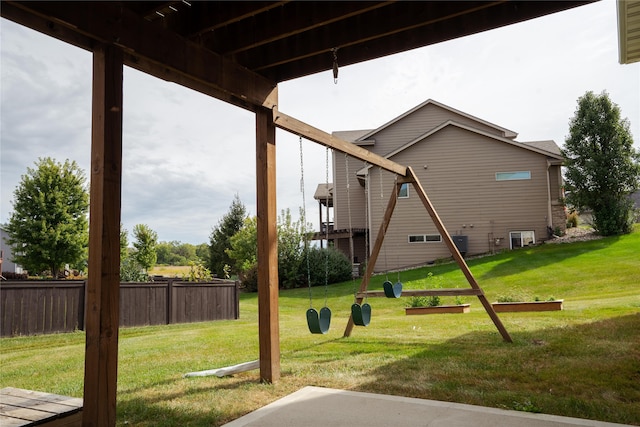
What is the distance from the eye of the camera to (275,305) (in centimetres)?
486

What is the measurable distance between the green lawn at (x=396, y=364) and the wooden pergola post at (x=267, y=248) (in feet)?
0.97

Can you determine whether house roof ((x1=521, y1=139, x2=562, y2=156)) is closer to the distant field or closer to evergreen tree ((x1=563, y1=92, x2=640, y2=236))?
evergreen tree ((x1=563, y1=92, x2=640, y2=236))

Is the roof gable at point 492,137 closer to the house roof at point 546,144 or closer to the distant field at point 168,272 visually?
the house roof at point 546,144

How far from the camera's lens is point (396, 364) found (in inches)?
220

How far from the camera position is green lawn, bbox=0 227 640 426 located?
4.06 meters

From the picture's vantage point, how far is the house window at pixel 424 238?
73.4ft

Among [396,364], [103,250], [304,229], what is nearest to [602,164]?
[304,229]

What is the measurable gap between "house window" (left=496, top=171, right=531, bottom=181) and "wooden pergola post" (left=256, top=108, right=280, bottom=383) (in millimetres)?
19161

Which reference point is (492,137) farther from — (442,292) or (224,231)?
(224,231)

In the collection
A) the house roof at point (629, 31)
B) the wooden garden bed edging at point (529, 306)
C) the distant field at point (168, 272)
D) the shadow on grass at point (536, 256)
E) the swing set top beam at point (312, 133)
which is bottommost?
the wooden garden bed edging at point (529, 306)

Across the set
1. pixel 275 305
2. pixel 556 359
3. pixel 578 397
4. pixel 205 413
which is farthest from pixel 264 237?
pixel 556 359

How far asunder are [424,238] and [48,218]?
1721 centimetres

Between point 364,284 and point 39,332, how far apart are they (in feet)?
24.4

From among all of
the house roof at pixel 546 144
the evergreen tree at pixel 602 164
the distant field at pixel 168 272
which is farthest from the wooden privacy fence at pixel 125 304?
the house roof at pixel 546 144
